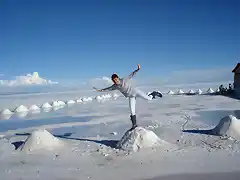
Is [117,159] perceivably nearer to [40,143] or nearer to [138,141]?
[138,141]

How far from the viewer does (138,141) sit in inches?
232

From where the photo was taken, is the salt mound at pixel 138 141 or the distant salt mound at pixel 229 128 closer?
the salt mound at pixel 138 141

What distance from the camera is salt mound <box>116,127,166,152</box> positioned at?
5.81 metres

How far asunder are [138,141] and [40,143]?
2.39 meters

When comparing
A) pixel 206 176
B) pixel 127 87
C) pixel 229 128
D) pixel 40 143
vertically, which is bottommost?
pixel 206 176

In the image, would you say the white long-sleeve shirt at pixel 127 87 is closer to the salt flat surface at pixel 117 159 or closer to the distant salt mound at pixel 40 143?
the salt flat surface at pixel 117 159

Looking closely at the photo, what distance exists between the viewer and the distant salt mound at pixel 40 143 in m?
6.20

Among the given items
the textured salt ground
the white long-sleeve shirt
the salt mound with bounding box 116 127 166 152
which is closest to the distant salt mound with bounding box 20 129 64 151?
the salt mound with bounding box 116 127 166 152

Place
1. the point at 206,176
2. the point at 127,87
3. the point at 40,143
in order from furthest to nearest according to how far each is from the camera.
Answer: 1. the point at 127,87
2. the point at 40,143
3. the point at 206,176

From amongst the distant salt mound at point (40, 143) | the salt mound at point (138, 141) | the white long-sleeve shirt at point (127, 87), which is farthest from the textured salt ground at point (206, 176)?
the distant salt mound at point (40, 143)

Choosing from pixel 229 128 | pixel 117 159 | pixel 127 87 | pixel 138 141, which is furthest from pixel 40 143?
pixel 229 128

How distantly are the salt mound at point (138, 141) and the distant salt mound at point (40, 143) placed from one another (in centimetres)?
164

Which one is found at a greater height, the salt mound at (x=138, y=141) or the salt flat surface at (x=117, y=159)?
the salt mound at (x=138, y=141)

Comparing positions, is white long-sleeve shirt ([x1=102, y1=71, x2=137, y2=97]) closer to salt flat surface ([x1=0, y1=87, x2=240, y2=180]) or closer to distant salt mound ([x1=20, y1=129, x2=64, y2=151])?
salt flat surface ([x1=0, y1=87, x2=240, y2=180])
